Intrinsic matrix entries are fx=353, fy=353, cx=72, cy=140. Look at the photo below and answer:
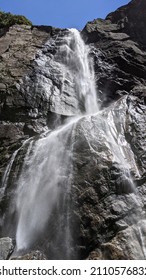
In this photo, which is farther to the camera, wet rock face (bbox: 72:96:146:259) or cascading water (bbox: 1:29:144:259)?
cascading water (bbox: 1:29:144:259)

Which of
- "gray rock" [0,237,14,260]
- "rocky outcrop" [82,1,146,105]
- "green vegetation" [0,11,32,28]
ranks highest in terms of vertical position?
"green vegetation" [0,11,32,28]

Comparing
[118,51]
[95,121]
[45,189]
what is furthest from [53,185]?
[118,51]

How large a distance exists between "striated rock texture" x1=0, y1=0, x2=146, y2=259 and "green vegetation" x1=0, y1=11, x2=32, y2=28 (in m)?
1.34

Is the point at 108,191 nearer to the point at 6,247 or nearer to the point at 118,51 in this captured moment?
the point at 6,247

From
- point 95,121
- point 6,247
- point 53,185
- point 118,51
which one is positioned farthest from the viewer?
point 118,51

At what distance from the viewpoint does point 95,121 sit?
48.2 feet

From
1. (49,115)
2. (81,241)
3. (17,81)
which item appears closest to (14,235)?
(81,241)

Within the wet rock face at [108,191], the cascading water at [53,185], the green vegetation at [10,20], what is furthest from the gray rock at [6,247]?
the green vegetation at [10,20]

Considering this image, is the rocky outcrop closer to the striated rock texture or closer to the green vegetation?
the striated rock texture

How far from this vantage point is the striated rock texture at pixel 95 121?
11148 millimetres

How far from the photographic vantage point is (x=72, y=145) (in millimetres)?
13469

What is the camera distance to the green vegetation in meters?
27.2

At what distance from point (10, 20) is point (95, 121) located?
16.8 meters

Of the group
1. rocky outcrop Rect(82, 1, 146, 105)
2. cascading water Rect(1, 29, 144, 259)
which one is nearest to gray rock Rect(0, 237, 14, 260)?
cascading water Rect(1, 29, 144, 259)
